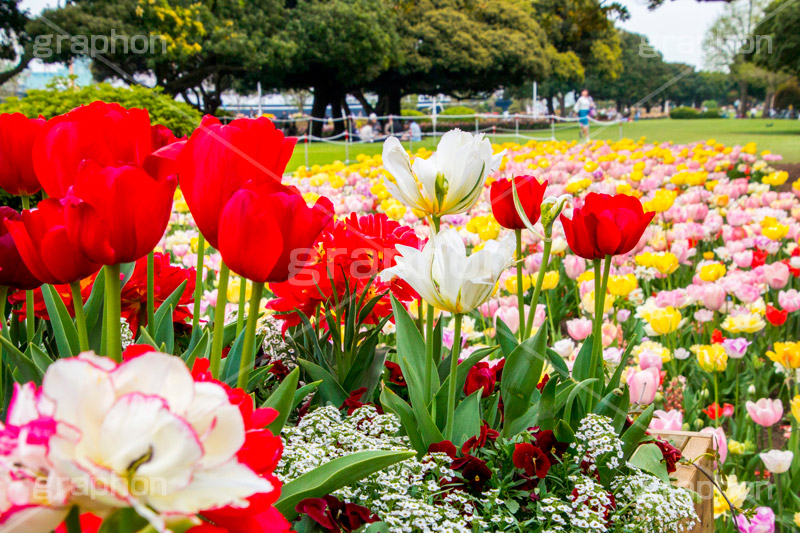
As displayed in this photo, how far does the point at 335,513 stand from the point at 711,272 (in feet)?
7.58

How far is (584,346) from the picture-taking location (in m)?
1.14

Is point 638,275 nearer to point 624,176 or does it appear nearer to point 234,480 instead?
point 624,176

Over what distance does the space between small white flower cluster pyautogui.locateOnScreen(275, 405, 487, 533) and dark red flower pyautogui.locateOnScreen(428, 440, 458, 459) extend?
2cm

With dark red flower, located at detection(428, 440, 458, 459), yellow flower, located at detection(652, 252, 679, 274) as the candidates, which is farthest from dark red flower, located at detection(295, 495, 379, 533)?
yellow flower, located at detection(652, 252, 679, 274)

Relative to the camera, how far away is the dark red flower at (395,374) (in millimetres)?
1151

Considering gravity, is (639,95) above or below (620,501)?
above

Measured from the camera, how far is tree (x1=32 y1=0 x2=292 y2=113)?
17.2 m

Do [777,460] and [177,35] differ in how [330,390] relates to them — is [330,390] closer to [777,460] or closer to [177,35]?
[777,460]

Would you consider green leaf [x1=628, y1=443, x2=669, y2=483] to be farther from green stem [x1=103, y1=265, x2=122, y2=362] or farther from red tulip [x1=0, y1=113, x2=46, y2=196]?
red tulip [x1=0, y1=113, x2=46, y2=196]

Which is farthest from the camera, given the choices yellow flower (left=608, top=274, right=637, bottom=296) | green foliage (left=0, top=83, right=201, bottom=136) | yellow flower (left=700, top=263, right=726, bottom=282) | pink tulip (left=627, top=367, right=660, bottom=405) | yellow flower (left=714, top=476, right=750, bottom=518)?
green foliage (left=0, top=83, right=201, bottom=136)

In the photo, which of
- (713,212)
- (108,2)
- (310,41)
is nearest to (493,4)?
(310,41)

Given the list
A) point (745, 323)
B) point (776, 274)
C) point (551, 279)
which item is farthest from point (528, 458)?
point (776, 274)

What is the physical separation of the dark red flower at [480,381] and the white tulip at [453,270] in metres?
0.31

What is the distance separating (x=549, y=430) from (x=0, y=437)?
71 centimetres
